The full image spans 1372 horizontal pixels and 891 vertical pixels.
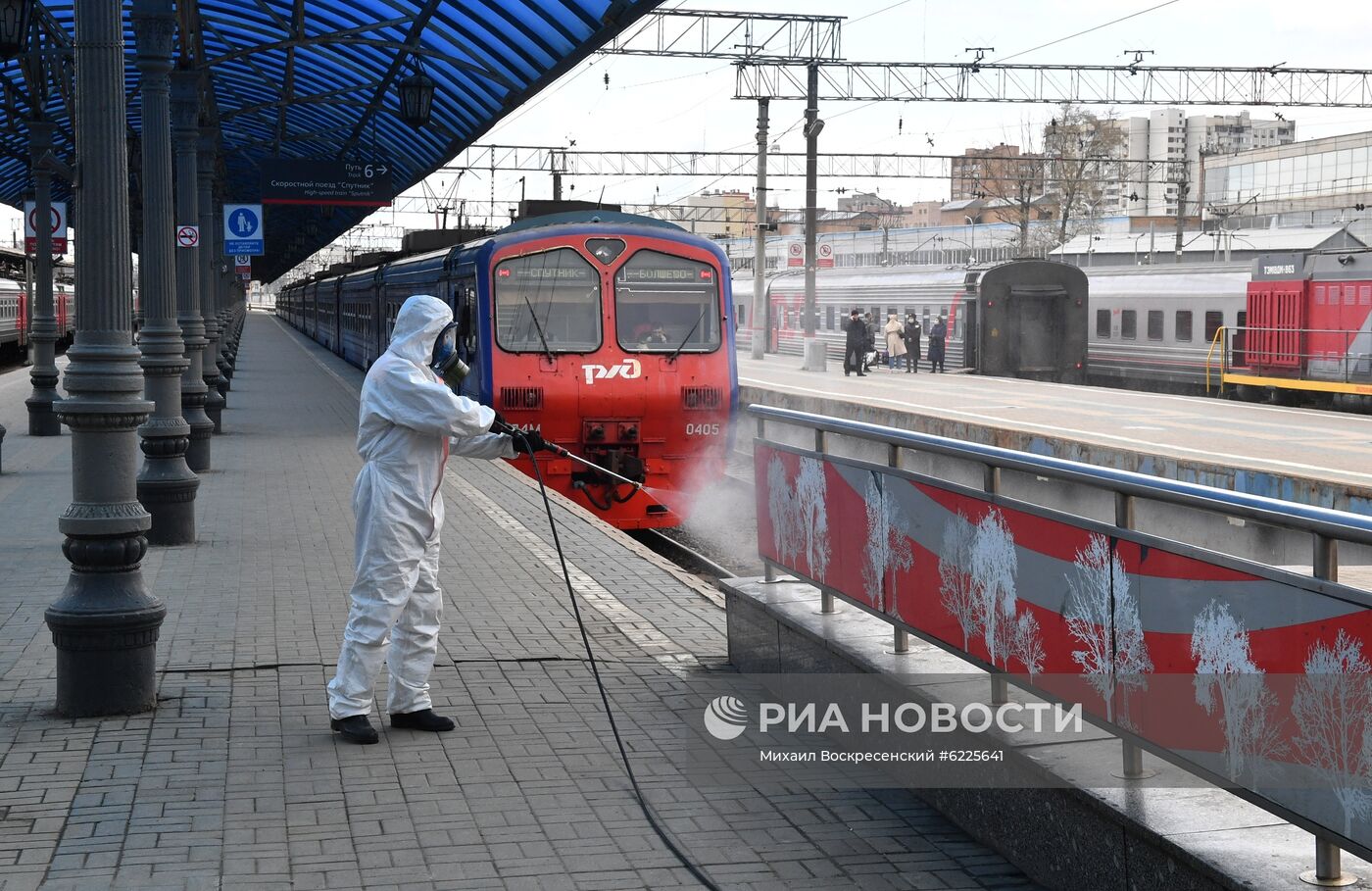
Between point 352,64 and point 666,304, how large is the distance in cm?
1182

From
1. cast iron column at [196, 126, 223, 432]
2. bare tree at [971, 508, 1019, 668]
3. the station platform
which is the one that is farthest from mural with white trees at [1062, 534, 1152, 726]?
cast iron column at [196, 126, 223, 432]

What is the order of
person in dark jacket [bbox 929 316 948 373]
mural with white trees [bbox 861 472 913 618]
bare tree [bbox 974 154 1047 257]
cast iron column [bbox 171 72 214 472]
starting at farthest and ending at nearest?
bare tree [bbox 974 154 1047 257] → person in dark jacket [bbox 929 316 948 373] → cast iron column [bbox 171 72 214 472] → mural with white trees [bbox 861 472 913 618]

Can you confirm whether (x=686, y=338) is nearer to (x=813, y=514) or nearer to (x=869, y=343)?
(x=813, y=514)

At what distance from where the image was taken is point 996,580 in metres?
5.16

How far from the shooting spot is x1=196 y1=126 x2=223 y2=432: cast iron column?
808 inches

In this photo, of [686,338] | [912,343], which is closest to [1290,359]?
[912,343]

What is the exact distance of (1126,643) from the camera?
4391mm

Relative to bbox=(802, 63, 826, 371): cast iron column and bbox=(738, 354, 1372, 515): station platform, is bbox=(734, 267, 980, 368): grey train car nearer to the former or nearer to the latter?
bbox=(802, 63, 826, 371): cast iron column

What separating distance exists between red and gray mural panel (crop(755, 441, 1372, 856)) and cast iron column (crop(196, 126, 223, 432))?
1564 centimetres

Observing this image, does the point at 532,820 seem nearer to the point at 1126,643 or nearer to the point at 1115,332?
the point at 1126,643

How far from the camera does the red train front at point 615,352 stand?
14.9 meters

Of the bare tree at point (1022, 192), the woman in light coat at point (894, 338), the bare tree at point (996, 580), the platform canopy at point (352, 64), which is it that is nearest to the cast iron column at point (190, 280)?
the platform canopy at point (352, 64)

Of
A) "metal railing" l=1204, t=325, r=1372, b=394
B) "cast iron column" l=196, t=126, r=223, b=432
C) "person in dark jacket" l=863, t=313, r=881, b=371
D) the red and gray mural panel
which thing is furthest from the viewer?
"person in dark jacket" l=863, t=313, r=881, b=371

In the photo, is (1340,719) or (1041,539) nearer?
(1340,719)
